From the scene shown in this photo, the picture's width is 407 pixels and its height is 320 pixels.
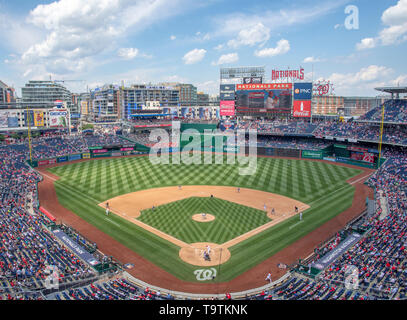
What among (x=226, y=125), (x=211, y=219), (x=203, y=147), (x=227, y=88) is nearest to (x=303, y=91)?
(x=227, y=88)

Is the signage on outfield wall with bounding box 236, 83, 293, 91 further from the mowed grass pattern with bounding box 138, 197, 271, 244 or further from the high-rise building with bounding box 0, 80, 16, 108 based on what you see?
the high-rise building with bounding box 0, 80, 16, 108

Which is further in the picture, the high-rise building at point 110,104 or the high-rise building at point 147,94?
the high-rise building at point 110,104

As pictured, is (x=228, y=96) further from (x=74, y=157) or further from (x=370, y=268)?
(x=370, y=268)

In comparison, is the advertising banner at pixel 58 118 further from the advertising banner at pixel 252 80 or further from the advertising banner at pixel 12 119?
A: the advertising banner at pixel 252 80

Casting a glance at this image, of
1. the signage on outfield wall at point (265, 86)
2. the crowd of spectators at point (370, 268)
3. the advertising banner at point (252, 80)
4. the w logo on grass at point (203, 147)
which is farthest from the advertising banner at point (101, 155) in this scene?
the crowd of spectators at point (370, 268)

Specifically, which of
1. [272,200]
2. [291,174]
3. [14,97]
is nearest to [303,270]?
[272,200]

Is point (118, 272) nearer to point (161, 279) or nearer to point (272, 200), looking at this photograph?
point (161, 279)
